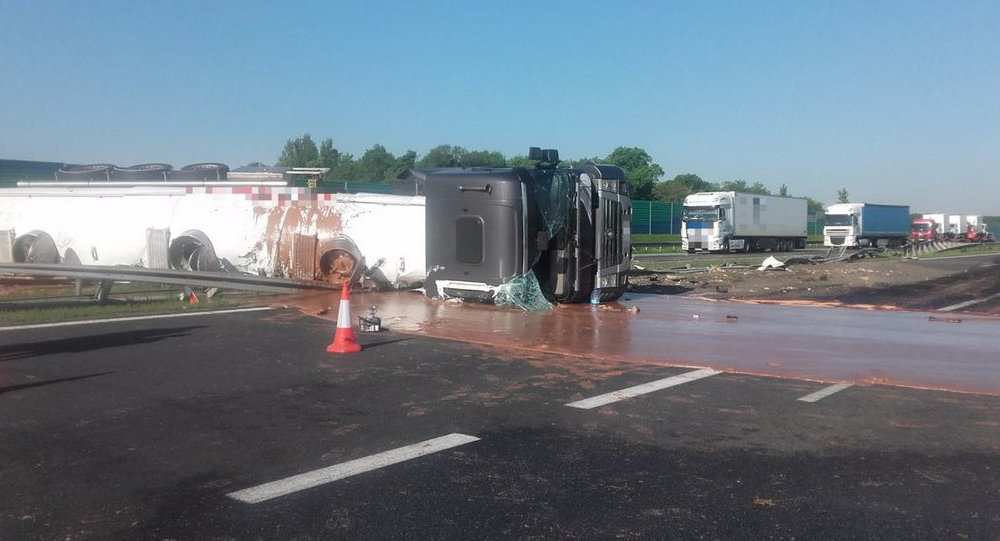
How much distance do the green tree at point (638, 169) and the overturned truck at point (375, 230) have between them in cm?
4907

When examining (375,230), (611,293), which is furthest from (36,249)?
(611,293)

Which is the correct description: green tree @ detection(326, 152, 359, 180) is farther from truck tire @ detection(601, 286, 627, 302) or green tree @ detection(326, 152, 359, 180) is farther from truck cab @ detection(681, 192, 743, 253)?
truck tire @ detection(601, 286, 627, 302)

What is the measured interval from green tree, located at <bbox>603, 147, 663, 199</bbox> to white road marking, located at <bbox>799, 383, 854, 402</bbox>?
55.8 meters

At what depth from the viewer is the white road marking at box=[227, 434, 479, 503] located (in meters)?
4.72

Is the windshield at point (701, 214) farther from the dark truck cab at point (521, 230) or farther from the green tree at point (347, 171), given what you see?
the dark truck cab at point (521, 230)

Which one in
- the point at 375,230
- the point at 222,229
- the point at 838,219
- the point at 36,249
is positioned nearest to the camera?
the point at 375,230

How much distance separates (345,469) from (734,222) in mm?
44715

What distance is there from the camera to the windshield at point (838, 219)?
184 ft

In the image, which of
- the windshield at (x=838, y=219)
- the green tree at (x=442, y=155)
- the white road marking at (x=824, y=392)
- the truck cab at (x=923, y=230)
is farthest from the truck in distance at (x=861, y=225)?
the white road marking at (x=824, y=392)

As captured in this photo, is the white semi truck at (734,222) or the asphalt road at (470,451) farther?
the white semi truck at (734,222)

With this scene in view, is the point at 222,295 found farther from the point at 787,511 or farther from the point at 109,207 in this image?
the point at 787,511

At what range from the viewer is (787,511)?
4.56m

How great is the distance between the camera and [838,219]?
56.7 metres

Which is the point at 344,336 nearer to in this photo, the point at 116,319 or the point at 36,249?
the point at 116,319
